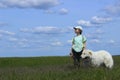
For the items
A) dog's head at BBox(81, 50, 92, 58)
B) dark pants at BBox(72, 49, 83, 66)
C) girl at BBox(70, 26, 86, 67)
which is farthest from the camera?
dark pants at BBox(72, 49, 83, 66)

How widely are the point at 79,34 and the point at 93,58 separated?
1503mm

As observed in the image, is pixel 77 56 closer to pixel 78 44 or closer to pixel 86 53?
pixel 86 53

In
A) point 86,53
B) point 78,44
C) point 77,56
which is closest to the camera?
point 78,44

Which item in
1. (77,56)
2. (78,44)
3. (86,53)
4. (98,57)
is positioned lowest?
(98,57)

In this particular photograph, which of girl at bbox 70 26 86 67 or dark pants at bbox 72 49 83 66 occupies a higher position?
girl at bbox 70 26 86 67

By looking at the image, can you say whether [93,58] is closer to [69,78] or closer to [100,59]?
→ [100,59]

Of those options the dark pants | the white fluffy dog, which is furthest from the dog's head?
the dark pants

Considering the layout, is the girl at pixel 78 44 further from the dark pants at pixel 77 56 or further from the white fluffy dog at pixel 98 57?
the white fluffy dog at pixel 98 57

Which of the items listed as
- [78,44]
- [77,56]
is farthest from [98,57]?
[78,44]

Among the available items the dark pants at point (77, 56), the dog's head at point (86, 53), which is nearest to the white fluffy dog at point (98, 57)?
the dog's head at point (86, 53)

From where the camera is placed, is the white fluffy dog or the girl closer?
the girl

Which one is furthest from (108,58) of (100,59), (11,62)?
(11,62)

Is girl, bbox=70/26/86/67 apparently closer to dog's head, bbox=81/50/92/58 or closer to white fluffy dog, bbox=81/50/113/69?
dog's head, bbox=81/50/92/58

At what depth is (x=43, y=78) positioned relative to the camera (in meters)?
12.4
